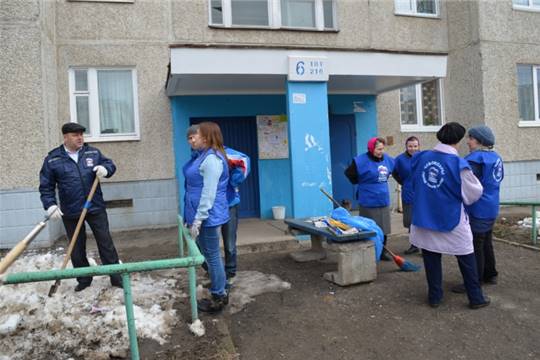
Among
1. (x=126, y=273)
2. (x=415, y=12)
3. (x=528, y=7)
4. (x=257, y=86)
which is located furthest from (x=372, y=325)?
(x=528, y=7)

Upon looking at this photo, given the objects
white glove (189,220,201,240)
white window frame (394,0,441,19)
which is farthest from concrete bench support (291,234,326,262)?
white window frame (394,0,441,19)

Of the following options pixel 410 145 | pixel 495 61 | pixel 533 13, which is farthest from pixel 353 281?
pixel 533 13

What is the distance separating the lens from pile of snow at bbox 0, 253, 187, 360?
3232 mm

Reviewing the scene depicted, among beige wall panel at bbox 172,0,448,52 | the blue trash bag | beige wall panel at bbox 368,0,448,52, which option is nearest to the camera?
the blue trash bag

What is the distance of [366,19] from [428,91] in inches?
98.7

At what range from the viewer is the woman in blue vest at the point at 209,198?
12.1ft

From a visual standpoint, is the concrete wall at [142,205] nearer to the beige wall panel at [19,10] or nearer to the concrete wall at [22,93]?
the concrete wall at [22,93]

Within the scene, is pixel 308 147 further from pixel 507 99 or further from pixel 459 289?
pixel 507 99

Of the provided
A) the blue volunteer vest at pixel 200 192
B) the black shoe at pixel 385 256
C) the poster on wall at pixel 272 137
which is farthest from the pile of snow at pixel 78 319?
the poster on wall at pixel 272 137

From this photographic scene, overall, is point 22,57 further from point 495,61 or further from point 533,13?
point 533,13

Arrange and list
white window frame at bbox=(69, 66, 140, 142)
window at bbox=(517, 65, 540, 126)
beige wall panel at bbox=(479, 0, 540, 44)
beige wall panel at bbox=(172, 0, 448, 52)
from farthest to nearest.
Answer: window at bbox=(517, 65, 540, 126)
beige wall panel at bbox=(479, 0, 540, 44)
beige wall panel at bbox=(172, 0, 448, 52)
white window frame at bbox=(69, 66, 140, 142)

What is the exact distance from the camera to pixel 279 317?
153 inches

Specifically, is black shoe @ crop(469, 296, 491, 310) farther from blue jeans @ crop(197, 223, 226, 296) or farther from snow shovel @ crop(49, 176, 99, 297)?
snow shovel @ crop(49, 176, 99, 297)

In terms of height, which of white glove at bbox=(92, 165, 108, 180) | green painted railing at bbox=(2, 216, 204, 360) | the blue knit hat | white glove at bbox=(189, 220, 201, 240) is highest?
the blue knit hat
